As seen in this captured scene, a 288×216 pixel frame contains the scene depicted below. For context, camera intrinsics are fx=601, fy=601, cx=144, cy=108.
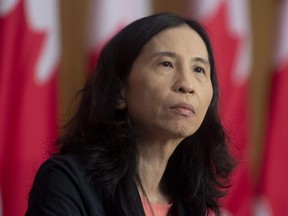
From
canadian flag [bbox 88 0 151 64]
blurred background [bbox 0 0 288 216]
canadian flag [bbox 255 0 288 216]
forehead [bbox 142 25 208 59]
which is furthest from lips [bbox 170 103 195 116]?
canadian flag [bbox 255 0 288 216]

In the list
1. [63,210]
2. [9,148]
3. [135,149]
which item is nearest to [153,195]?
[135,149]

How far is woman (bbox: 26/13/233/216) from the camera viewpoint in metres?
1.03

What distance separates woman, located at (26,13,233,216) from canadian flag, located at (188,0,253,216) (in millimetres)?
427

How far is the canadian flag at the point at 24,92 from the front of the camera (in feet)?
4.66

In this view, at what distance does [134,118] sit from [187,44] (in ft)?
0.55

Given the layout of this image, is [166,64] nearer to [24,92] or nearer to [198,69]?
[198,69]

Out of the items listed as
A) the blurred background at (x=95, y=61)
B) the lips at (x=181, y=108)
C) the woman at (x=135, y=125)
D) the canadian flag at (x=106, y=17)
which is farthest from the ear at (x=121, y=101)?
the canadian flag at (x=106, y=17)

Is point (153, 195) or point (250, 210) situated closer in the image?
point (153, 195)

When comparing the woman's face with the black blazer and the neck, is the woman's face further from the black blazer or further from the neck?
the black blazer

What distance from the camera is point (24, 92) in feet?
4.74

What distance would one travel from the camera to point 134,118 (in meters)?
1.11

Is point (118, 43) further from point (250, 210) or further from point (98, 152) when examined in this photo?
point (250, 210)

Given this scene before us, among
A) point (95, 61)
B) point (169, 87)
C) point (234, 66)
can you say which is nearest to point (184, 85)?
point (169, 87)

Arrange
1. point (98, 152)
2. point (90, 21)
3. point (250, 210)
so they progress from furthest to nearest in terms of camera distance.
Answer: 1. point (250, 210)
2. point (90, 21)
3. point (98, 152)
